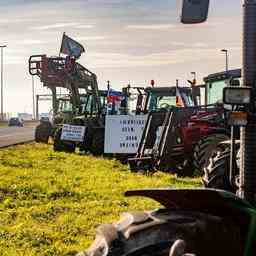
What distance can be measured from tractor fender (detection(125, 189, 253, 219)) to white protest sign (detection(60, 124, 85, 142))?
1847cm

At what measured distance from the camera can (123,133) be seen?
18344 millimetres

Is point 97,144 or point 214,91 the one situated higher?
point 214,91

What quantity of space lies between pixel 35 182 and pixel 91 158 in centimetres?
718

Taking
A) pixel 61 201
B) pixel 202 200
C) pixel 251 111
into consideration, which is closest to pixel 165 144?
pixel 61 201

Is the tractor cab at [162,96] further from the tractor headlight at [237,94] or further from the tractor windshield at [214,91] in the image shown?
the tractor headlight at [237,94]

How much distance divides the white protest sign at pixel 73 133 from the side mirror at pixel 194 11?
18.1 meters

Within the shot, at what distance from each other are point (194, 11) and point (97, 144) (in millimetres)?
17157

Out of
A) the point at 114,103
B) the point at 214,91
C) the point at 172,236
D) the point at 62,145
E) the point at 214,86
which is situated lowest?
the point at 62,145

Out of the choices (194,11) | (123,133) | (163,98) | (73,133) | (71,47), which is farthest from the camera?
(71,47)

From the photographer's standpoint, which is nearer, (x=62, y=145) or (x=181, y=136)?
(x=181, y=136)

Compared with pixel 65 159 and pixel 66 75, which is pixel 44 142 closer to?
pixel 66 75

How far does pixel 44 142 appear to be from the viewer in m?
28.4

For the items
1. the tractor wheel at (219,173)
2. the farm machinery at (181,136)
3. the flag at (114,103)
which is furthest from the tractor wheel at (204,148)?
the flag at (114,103)

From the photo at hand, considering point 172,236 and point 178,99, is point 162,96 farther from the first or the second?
point 172,236
